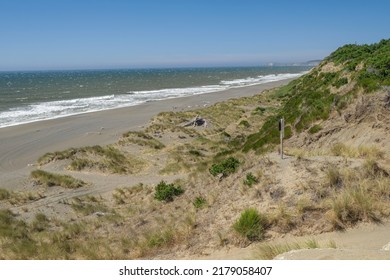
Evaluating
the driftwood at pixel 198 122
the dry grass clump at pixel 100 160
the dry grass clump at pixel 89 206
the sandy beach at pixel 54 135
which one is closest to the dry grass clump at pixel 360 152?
the dry grass clump at pixel 89 206

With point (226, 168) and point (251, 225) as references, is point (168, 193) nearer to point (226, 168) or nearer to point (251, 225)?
point (226, 168)

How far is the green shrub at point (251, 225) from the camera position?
7836 mm

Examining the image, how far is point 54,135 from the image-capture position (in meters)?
33.9

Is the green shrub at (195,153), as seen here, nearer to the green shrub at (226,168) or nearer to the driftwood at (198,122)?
the green shrub at (226,168)

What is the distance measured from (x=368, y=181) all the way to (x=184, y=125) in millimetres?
27252

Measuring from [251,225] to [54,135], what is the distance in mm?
28903

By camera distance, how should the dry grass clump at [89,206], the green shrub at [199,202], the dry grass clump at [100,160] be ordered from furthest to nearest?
the dry grass clump at [100,160]
the dry grass clump at [89,206]
the green shrub at [199,202]

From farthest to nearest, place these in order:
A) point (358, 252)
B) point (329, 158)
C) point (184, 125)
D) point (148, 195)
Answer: point (184, 125), point (148, 195), point (329, 158), point (358, 252)

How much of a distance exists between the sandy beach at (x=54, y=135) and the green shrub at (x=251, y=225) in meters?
12.9

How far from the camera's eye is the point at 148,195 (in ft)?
49.0

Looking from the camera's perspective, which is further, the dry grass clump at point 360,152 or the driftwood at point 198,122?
the driftwood at point 198,122

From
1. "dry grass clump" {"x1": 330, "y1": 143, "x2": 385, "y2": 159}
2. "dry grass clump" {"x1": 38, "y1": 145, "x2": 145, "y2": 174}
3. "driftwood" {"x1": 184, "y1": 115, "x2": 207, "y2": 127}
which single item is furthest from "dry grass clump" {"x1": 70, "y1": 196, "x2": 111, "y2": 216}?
"driftwood" {"x1": 184, "y1": 115, "x2": 207, "y2": 127}

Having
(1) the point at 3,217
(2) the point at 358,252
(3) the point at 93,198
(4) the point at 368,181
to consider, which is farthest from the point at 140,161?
(2) the point at 358,252

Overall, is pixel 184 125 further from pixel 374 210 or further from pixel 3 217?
pixel 374 210
